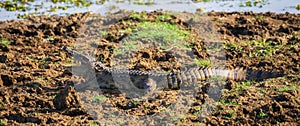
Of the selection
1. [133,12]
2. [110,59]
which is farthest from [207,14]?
[110,59]

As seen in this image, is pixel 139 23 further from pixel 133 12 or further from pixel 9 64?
pixel 9 64

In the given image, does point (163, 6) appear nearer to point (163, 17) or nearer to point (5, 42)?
point (163, 17)

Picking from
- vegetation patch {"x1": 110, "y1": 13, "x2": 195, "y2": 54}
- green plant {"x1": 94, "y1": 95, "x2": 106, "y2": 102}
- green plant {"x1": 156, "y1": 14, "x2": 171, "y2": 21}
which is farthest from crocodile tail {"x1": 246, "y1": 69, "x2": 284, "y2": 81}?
green plant {"x1": 156, "y1": 14, "x2": 171, "y2": 21}

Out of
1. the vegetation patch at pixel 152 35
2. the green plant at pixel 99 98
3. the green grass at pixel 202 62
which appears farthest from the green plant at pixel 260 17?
the green plant at pixel 99 98

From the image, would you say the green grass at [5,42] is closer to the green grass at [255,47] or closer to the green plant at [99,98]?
the green plant at [99,98]

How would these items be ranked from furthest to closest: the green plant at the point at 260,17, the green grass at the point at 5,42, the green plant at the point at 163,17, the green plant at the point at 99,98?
1. the green plant at the point at 163,17
2. the green plant at the point at 260,17
3. the green grass at the point at 5,42
4. the green plant at the point at 99,98

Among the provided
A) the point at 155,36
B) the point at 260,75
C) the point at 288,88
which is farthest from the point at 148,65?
the point at 288,88
